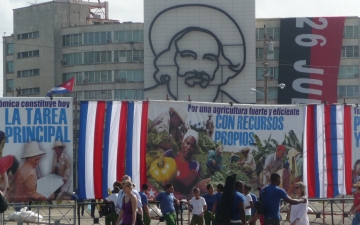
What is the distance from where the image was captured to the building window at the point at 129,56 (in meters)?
84.5

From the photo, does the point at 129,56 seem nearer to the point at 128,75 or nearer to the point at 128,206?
the point at 128,75

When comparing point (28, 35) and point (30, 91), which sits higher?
point (28, 35)

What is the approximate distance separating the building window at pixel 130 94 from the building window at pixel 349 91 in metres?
18.2

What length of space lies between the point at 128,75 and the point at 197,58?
902 centimetres

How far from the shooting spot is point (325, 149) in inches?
907

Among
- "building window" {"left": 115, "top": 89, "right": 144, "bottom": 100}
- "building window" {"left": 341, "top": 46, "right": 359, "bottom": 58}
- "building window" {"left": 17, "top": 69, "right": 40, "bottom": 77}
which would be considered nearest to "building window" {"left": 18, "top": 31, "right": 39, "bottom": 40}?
"building window" {"left": 17, "top": 69, "right": 40, "bottom": 77}

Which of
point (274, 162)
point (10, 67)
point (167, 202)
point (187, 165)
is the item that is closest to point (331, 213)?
point (274, 162)

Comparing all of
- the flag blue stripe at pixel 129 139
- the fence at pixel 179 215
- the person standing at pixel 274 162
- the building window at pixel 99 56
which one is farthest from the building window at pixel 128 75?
the flag blue stripe at pixel 129 139

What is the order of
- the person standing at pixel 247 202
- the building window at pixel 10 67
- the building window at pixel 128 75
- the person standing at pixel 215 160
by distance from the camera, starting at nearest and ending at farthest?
1. the person standing at pixel 247 202
2. the person standing at pixel 215 160
3. the building window at pixel 128 75
4. the building window at pixel 10 67

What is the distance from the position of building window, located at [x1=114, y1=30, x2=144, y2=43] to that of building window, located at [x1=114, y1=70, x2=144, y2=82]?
300 cm

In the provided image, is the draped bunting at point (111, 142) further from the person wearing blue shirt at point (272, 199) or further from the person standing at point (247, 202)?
the person wearing blue shirt at point (272, 199)

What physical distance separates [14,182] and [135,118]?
3.24 meters

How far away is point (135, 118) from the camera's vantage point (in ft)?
71.7

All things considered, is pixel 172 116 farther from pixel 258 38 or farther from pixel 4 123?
pixel 258 38
